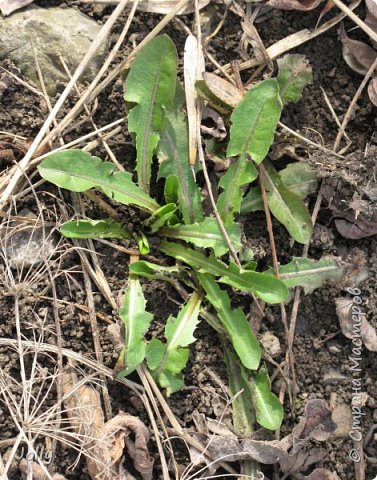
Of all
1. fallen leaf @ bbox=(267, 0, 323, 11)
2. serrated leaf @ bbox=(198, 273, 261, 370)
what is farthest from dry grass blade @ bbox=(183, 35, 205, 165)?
serrated leaf @ bbox=(198, 273, 261, 370)

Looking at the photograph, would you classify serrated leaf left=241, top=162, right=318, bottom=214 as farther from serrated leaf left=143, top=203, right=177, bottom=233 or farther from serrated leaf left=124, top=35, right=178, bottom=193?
serrated leaf left=124, top=35, right=178, bottom=193

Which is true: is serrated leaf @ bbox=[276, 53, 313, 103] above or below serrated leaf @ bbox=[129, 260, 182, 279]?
above

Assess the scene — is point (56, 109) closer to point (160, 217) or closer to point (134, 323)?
point (160, 217)

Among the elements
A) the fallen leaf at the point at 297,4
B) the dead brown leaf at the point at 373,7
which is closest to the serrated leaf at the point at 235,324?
the fallen leaf at the point at 297,4

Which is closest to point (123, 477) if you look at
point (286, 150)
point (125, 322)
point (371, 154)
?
point (125, 322)

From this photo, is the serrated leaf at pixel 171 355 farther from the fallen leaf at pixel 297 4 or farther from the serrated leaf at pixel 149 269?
the fallen leaf at pixel 297 4

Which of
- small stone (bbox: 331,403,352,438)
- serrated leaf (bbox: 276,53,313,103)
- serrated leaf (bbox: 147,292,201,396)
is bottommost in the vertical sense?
small stone (bbox: 331,403,352,438)
